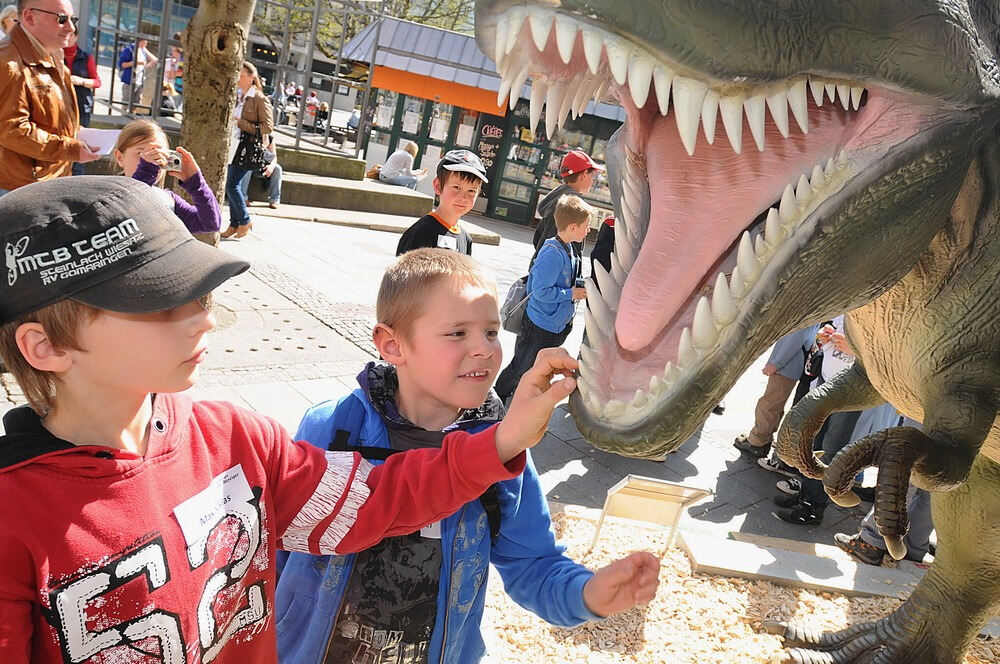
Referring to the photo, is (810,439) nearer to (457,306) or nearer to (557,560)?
(557,560)

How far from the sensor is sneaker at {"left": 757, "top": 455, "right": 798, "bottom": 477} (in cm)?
541

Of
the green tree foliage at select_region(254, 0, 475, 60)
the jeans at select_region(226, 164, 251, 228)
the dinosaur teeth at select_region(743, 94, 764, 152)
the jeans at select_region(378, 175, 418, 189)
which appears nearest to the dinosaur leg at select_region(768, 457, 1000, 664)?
the dinosaur teeth at select_region(743, 94, 764, 152)

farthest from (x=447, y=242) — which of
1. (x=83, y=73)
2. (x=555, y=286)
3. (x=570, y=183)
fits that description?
(x=83, y=73)

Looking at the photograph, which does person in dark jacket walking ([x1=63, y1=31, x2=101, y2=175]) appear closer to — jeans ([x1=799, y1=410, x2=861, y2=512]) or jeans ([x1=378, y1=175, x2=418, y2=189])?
jeans ([x1=378, y1=175, x2=418, y2=189])

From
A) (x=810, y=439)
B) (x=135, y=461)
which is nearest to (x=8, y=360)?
(x=135, y=461)

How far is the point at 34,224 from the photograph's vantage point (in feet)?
3.42

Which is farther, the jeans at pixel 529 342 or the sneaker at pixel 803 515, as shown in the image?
the jeans at pixel 529 342

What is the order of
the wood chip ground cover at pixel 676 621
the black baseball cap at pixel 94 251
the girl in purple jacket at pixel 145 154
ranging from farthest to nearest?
the girl in purple jacket at pixel 145 154, the wood chip ground cover at pixel 676 621, the black baseball cap at pixel 94 251

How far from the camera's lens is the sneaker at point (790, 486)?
5.06 m

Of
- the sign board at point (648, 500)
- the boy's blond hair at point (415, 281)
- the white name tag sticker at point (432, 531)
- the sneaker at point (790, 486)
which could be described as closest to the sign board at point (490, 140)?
the sneaker at point (790, 486)

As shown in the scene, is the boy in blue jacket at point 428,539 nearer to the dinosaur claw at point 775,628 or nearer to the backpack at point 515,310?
the dinosaur claw at point 775,628

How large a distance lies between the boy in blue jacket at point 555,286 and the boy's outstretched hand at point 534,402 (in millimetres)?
3127

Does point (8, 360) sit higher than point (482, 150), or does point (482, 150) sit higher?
point (8, 360)

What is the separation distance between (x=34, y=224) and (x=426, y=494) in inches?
30.9
